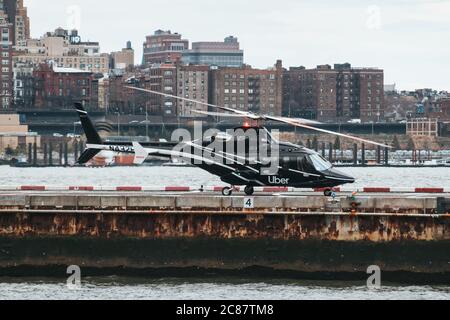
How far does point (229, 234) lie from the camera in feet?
191

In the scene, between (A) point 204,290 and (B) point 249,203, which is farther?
(B) point 249,203

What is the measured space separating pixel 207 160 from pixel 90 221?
1000cm

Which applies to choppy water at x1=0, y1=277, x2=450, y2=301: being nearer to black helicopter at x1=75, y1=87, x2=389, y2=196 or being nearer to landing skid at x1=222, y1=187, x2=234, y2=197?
landing skid at x1=222, y1=187, x2=234, y2=197

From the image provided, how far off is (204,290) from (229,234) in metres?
3.13

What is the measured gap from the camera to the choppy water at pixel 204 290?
5453cm

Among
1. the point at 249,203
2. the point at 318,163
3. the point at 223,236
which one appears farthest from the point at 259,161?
the point at 223,236

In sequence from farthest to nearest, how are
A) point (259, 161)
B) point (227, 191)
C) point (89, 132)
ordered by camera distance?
1. point (89, 132)
2. point (259, 161)
3. point (227, 191)
